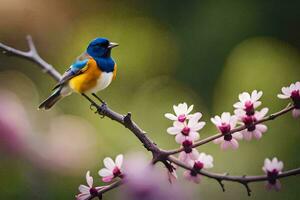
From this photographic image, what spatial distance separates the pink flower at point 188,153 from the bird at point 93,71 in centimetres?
12

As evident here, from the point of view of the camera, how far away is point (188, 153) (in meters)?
0.47

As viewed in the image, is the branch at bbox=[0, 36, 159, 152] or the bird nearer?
the branch at bbox=[0, 36, 159, 152]

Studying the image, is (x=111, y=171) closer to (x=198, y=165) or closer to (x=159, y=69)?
(x=198, y=165)

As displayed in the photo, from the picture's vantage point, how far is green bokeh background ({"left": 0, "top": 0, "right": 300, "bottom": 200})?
3.19 ft

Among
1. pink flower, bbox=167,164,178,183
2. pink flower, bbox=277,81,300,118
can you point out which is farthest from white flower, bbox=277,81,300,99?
pink flower, bbox=167,164,178,183

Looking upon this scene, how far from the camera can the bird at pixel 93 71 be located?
56cm

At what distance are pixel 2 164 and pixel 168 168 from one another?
0.27 m

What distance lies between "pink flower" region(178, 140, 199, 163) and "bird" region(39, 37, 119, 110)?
124mm

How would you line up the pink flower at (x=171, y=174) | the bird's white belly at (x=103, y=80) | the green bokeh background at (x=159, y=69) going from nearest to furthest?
1. the pink flower at (x=171, y=174)
2. the bird's white belly at (x=103, y=80)
3. the green bokeh background at (x=159, y=69)

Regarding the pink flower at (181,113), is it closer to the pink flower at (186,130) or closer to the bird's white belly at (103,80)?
the pink flower at (186,130)

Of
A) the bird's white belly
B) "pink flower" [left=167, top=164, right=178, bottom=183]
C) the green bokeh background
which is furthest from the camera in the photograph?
the green bokeh background

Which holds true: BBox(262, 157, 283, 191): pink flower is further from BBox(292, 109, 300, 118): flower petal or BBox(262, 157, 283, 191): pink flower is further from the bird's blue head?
the bird's blue head

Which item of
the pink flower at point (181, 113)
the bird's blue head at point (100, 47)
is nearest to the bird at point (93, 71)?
the bird's blue head at point (100, 47)

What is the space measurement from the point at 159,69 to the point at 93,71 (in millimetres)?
1151
